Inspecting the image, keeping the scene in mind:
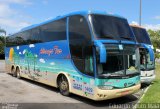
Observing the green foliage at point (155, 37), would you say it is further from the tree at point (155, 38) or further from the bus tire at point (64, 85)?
the bus tire at point (64, 85)

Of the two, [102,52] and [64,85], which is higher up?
[102,52]

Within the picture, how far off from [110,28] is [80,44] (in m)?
1.32

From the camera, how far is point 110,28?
10555 mm

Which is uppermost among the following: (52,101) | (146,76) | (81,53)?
(81,53)

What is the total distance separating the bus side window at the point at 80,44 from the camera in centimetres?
1022

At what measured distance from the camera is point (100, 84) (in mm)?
9711

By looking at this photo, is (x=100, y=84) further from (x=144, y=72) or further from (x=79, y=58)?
(x=144, y=72)

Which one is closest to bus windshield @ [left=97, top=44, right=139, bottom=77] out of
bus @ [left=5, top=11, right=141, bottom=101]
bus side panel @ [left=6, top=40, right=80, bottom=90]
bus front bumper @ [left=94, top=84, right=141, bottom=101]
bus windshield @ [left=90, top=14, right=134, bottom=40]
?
bus @ [left=5, top=11, right=141, bottom=101]

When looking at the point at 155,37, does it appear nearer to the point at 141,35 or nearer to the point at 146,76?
the point at 141,35

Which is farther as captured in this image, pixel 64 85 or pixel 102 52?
pixel 64 85

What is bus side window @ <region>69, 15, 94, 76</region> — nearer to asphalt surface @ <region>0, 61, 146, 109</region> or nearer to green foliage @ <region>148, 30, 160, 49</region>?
asphalt surface @ <region>0, 61, 146, 109</region>

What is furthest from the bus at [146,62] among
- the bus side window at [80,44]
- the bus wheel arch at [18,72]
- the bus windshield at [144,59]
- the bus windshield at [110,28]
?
the bus wheel arch at [18,72]

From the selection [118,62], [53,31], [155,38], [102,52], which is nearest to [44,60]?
[53,31]

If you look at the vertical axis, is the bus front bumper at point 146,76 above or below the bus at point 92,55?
below
